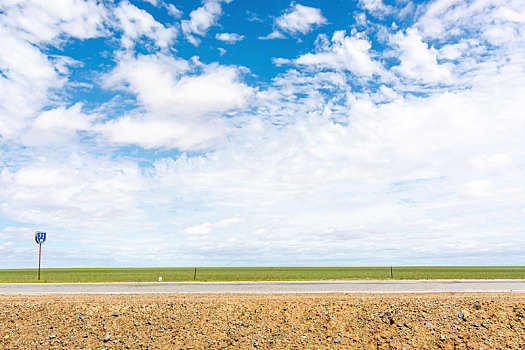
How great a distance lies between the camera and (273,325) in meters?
12.6

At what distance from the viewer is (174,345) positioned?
11.9 metres

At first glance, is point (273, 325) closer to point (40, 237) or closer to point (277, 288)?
point (277, 288)

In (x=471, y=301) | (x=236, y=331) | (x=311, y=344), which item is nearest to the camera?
(x=311, y=344)

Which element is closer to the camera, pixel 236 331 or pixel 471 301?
pixel 236 331

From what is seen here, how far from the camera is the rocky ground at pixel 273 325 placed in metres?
11.6

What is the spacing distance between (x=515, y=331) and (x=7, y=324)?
1675cm

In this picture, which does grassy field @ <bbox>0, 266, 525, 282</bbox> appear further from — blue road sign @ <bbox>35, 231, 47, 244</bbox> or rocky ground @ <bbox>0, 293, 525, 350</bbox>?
rocky ground @ <bbox>0, 293, 525, 350</bbox>

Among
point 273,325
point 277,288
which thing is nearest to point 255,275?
point 277,288

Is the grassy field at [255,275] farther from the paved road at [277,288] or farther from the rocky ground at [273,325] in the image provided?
the rocky ground at [273,325]

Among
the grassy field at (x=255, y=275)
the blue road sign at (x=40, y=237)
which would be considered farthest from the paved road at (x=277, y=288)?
the blue road sign at (x=40, y=237)

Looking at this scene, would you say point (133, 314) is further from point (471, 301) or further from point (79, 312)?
point (471, 301)

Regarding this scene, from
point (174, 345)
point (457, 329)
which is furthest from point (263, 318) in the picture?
point (457, 329)

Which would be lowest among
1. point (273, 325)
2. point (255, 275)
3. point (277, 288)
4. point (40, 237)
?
point (255, 275)

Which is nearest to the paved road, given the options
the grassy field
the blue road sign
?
the grassy field
